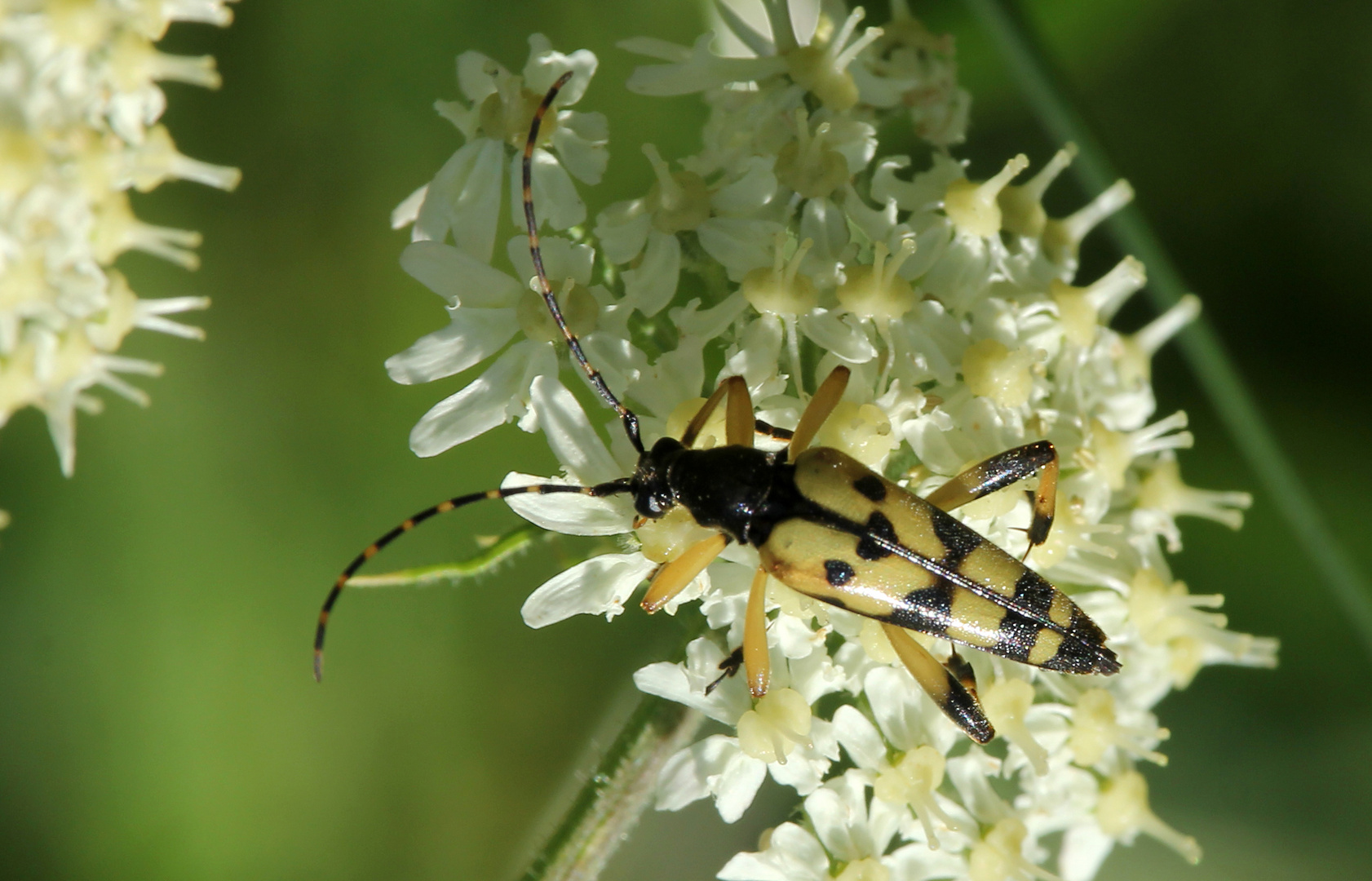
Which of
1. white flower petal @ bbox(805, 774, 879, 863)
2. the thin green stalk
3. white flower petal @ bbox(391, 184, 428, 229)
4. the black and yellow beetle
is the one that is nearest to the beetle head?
the black and yellow beetle

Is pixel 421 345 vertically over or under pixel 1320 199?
over

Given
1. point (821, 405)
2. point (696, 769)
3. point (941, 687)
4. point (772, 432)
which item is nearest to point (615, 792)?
point (696, 769)

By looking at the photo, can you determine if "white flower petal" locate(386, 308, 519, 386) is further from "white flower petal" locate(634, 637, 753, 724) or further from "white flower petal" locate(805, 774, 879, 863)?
"white flower petal" locate(805, 774, 879, 863)

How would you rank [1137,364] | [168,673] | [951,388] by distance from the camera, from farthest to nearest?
[168,673] → [1137,364] → [951,388]

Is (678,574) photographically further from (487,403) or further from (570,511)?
(487,403)

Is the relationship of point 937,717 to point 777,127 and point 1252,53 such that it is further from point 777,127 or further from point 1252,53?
point 1252,53

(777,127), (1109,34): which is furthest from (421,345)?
(1109,34)

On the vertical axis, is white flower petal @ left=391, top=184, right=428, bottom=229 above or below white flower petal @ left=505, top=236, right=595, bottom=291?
above
